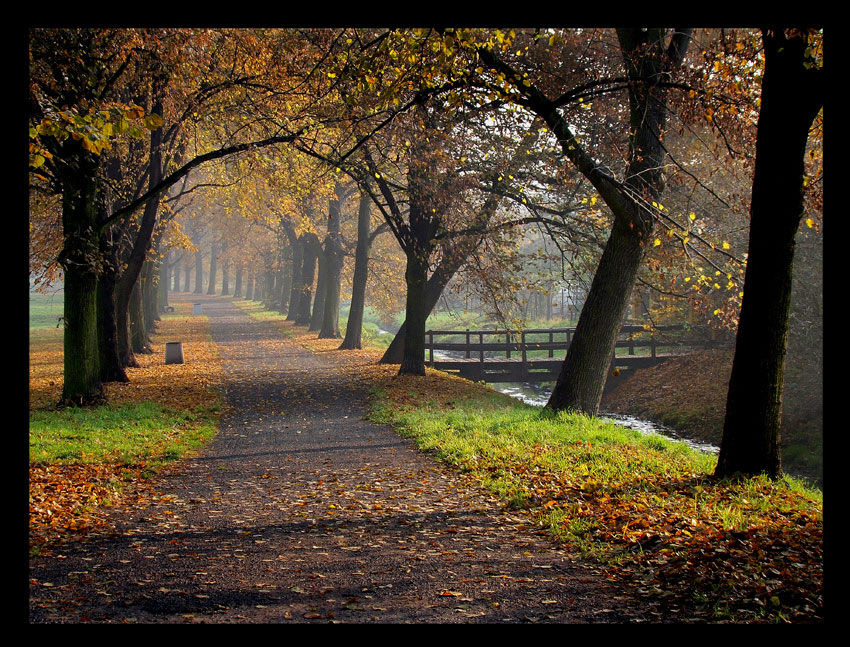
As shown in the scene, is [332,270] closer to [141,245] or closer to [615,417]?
[141,245]

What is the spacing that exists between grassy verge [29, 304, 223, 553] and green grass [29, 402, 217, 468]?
0.01 metres

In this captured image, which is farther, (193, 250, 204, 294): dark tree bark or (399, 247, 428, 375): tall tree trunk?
(193, 250, 204, 294): dark tree bark

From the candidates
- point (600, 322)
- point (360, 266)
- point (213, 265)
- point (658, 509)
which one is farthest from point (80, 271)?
point (213, 265)

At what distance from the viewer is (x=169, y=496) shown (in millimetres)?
7461

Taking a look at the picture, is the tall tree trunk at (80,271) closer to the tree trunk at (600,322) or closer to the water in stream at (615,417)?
the tree trunk at (600,322)

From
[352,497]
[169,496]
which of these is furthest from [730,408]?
[169,496]

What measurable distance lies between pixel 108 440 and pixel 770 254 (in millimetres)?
8838

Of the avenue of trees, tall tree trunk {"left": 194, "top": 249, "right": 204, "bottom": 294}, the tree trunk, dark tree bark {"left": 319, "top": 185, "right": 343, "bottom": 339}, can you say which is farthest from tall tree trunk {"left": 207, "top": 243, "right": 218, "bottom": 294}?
the tree trunk

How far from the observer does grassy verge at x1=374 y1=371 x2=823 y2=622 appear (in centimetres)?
448

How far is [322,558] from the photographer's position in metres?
5.37

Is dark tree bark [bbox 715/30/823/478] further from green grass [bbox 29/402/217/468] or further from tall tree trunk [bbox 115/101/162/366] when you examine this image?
tall tree trunk [bbox 115/101/162/366]

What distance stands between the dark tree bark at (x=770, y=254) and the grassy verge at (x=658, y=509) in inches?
18.0
